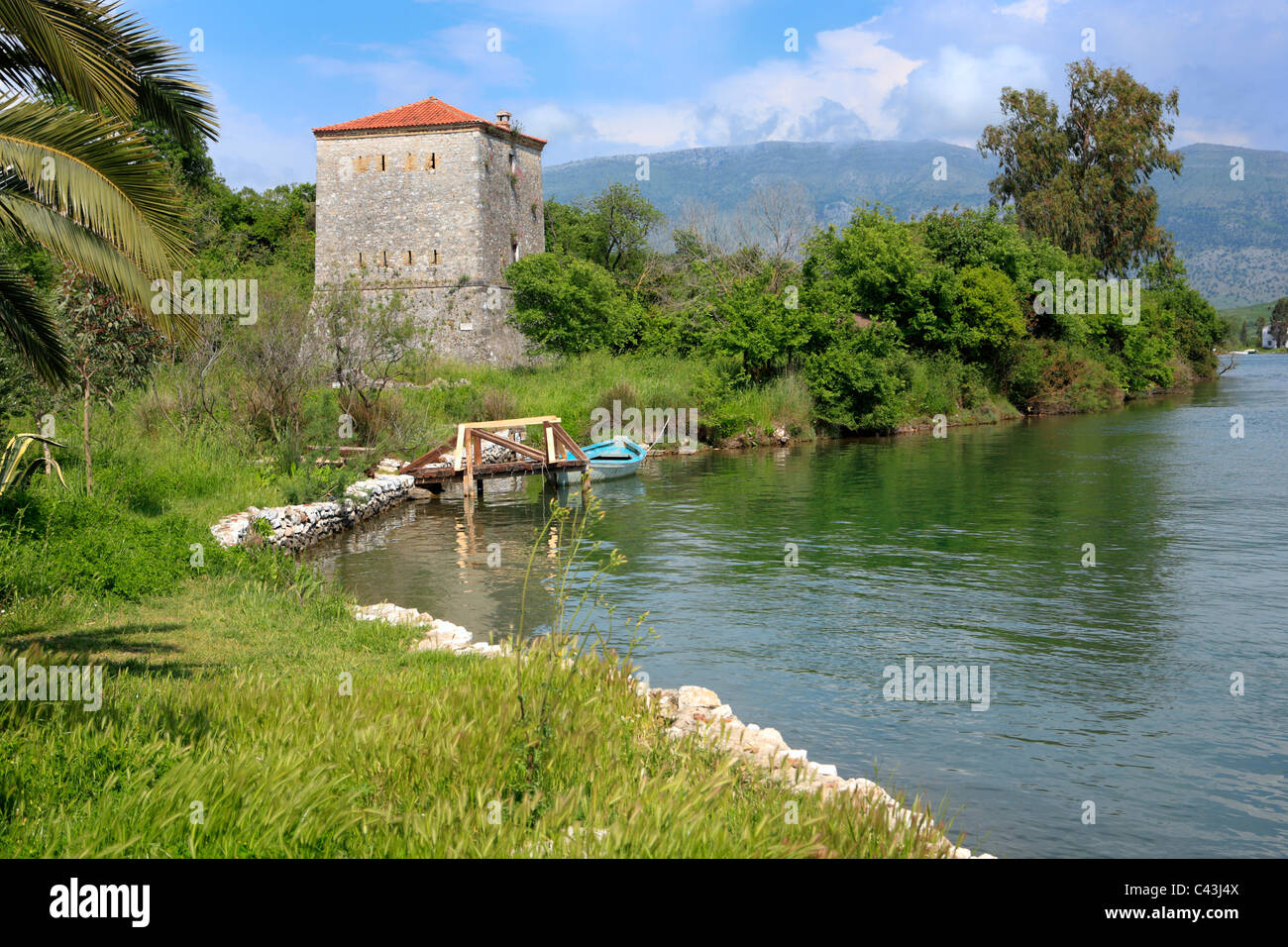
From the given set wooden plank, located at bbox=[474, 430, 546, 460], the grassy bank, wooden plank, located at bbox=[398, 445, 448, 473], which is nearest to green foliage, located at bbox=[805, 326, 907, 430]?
wooden plank, located at bbox=[474, 430, 546, 460]

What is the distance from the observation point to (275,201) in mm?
59219

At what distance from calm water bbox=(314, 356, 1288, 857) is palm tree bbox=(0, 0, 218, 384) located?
5.88 m

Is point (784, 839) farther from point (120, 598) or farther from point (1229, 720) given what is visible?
point (120, 598)

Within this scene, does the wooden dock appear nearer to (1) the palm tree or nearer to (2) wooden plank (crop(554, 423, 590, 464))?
(2) wooden plank (crop(554, 423, 590, 464))

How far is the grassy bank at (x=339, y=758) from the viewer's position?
4.52 metres

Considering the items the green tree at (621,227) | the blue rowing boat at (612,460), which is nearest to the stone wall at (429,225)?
the green tree at (621,227)

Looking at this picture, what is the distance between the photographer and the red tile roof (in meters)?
46.9

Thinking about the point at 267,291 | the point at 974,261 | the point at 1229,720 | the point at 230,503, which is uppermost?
the point at 974,261

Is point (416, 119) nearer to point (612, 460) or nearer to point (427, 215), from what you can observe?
point (427, 215)

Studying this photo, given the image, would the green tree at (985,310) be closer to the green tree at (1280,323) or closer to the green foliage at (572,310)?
the green foliage at (572,310)

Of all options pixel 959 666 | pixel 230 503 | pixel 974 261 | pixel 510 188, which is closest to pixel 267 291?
pixel 230 503

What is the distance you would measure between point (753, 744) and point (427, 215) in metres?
43.9

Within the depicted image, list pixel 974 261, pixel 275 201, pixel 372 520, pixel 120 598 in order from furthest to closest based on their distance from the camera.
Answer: pixel 275 201 < pixel 974 261 < pixel 372 520 < pixel 120 598
